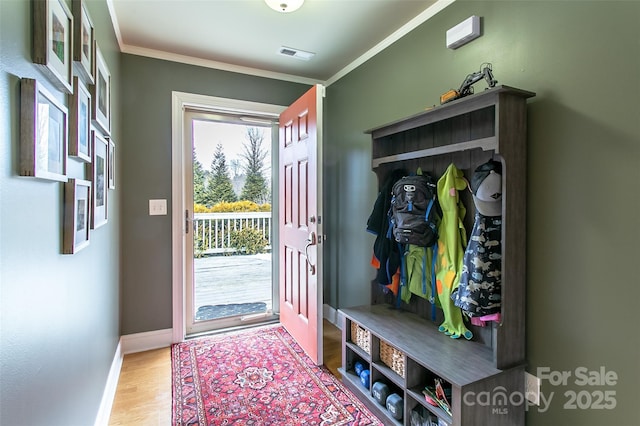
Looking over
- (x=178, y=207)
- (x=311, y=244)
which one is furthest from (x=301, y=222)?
(x=178, y=207)

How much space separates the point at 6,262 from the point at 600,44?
203 centimetres

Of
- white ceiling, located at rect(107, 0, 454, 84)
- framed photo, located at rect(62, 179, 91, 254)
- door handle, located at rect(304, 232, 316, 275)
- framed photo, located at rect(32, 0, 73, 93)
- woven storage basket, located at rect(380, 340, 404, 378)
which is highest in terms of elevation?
white ceiling, located at rect(107, 0, 454, 84)

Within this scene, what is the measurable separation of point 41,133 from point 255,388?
1.86m

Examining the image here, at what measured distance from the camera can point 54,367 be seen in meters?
1.01

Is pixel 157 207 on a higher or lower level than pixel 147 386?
higher

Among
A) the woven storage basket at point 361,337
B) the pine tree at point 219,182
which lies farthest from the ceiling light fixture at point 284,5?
the woven storage basket at point 361,337

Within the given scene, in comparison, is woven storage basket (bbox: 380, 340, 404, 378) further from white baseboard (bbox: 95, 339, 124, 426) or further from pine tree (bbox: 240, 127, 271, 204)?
pine tree (bbox: 240, 127, 271, 204)

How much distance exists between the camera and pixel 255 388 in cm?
211

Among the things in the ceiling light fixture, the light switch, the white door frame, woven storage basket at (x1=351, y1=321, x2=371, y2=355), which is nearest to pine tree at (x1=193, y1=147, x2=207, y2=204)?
the white door frame

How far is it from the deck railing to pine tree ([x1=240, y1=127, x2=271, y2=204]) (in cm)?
18

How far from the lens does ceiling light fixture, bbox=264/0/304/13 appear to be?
1902mm

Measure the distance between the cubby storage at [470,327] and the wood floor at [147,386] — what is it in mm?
606

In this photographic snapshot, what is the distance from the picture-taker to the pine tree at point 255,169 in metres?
3.25

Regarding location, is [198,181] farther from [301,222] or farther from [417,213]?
[417,213]
